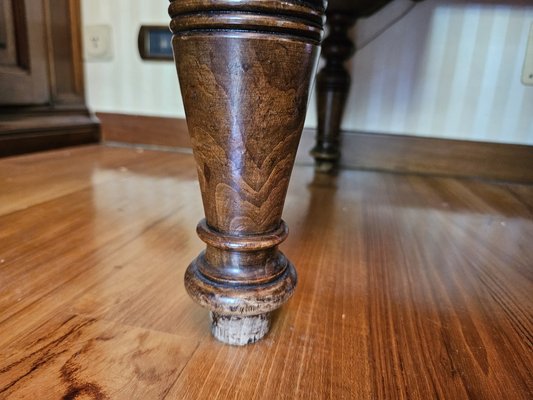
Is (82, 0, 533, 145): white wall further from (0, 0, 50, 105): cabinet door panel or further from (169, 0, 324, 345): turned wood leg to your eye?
(169, 0, 324, 345): turned wood leg

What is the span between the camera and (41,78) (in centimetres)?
116

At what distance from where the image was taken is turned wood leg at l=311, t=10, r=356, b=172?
958 mm

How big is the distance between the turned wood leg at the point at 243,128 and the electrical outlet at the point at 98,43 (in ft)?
3.87

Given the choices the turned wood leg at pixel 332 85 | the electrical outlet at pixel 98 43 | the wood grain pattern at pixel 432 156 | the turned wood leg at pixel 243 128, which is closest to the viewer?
the turned wood leg at pixel 243 128

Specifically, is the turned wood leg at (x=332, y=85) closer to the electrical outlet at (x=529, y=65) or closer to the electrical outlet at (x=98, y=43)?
the electrical outlet at (x=529, y=65)

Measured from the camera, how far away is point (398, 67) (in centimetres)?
110

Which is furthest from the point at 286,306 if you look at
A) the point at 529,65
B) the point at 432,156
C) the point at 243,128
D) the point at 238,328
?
the point at 529,65

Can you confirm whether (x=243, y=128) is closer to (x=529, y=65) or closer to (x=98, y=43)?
(x=529, y=65)

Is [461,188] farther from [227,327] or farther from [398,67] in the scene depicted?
[227,327]

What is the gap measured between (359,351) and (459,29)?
102cm

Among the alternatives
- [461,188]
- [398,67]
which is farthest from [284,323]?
[398,67]

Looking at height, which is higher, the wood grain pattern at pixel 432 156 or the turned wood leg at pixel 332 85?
the turned wood leg at pixel 332 85

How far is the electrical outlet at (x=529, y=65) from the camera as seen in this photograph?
1.01 meters

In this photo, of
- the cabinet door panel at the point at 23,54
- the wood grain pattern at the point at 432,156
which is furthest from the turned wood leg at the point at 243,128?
the cabinet door panel at the point at 23,54
